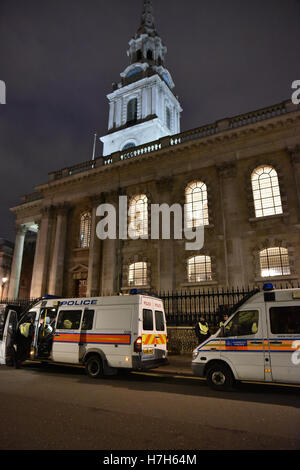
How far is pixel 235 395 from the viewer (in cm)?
688

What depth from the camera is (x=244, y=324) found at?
7.62 m

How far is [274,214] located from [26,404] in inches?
637

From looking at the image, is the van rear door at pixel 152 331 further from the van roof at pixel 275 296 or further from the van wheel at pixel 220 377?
the van roof at pixel 275 296

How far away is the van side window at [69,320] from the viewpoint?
10.4m

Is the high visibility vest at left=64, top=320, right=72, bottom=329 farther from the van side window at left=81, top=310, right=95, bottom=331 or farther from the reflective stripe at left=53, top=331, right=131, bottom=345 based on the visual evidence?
the van side window at left=81, top=310, right=95, bottom=331

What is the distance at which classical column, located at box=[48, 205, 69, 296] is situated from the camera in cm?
2395

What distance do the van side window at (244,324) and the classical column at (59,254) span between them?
18.8 metres

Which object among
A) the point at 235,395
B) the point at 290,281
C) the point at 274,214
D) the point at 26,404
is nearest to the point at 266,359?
the point at 235,395

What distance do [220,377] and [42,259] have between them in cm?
2133

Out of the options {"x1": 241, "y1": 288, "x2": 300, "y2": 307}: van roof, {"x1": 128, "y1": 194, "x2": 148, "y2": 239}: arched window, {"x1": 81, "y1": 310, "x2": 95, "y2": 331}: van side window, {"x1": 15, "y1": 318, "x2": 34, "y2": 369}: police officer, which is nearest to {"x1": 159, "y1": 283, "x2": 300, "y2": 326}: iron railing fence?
{"x1": 241, "y1": 288, "x2": 300, "y2": 307}: van roof

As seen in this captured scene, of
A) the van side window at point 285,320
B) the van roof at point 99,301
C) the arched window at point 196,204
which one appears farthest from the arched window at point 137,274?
the van side window at point 285,320

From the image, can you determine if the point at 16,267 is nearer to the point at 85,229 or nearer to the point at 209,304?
the point at 85,229

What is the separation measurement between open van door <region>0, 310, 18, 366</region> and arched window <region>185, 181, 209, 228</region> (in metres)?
12.7

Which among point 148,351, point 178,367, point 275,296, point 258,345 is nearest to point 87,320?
point 148,351
